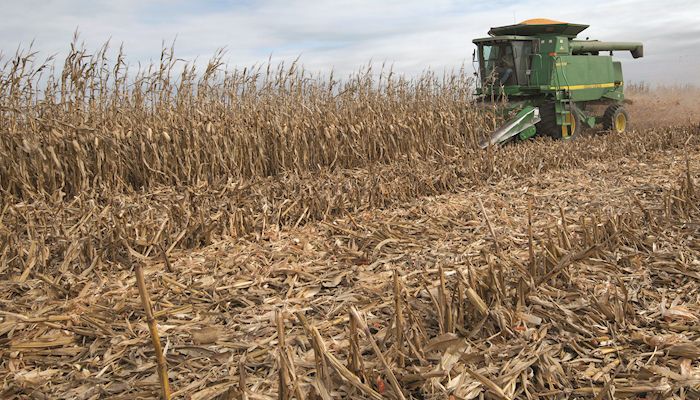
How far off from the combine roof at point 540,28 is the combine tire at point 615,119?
207 centimetres

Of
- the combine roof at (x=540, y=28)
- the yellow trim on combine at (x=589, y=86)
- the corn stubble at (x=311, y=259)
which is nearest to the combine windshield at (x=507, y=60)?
the combine roof at (x=540, y=28)

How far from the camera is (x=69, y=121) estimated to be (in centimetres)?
697

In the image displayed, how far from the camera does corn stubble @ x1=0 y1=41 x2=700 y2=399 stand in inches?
88.4

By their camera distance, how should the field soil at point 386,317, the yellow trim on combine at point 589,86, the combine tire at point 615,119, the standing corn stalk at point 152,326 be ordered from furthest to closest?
1. the combine tire at point 615,119
2. the yellow trim on combine at point 589,86
3. the field soil at point 386,317
4. the standing corn stalk at point 152,326

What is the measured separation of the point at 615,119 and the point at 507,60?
10.9 ft

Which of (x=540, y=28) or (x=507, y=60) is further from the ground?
(x=540, y=28)

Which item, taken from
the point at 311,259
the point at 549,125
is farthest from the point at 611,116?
the point at 311,259

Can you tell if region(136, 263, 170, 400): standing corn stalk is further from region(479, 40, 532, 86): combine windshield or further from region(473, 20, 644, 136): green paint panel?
region(479, 40, 532, 86): combine windshield

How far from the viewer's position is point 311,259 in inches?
153

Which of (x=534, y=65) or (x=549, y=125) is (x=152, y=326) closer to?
(x=549, y=125)

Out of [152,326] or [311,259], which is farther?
[311,259]

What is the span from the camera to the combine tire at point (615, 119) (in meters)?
12.9

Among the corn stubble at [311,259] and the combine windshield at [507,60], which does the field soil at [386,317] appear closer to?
the corn stubble at [311,259]

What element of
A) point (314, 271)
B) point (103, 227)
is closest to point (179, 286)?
point (314, 271)
